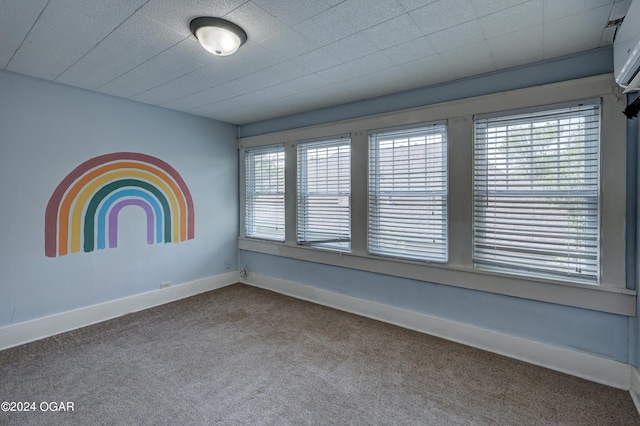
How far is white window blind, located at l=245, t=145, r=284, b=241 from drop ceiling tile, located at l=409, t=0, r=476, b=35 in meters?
2.64

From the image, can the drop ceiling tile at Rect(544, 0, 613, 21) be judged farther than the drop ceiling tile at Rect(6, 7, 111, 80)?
No

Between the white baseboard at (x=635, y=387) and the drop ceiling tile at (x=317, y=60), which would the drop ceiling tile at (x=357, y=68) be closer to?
the drop ceiling tile at (x=317, y=60)

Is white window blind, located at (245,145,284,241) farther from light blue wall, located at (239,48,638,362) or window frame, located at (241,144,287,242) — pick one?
light blue wall, located at (239,48,638,362)

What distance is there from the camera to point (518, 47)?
227 cm

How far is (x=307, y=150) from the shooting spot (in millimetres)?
4043

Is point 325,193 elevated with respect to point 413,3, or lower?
lower

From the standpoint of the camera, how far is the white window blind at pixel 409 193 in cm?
301

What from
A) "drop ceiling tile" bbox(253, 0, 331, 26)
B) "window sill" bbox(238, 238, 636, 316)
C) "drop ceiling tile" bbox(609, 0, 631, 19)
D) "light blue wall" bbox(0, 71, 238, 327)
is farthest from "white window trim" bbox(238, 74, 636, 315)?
"drop ceiling tile" bbox(253, 0, 331, 26)

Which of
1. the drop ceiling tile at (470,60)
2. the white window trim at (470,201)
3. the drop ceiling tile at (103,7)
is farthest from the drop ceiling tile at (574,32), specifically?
the drop ceiling tile at (103,7)

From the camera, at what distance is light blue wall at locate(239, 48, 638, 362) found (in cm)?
229

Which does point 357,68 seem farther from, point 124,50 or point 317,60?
point 124,50

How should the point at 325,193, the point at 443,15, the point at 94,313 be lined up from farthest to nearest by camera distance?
the point at 325,193
the point at 94,313
the point at 443,15

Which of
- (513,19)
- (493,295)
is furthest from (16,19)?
(493,295)

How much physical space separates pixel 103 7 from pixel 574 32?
9.95ft
